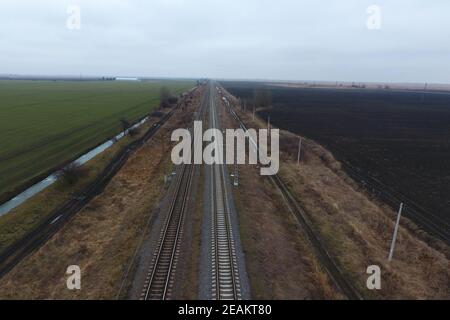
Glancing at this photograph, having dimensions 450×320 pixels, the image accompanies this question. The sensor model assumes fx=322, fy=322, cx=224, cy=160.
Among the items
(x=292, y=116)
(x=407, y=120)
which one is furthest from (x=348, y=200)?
(x=407, y=120)

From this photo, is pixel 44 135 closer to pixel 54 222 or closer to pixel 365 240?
pixel 54 222

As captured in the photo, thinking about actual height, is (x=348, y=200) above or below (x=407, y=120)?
Result: below

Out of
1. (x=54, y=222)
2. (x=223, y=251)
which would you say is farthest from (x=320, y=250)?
(x=54, y=222)

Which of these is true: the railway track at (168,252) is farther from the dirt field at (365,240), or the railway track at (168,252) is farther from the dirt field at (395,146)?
the dirt field at (395,146)

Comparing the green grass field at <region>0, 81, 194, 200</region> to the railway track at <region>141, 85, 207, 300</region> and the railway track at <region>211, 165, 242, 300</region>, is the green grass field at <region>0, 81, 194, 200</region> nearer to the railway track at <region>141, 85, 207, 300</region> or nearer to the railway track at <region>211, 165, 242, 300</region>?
the railway track at <region>141, 85, 207, 300</region>

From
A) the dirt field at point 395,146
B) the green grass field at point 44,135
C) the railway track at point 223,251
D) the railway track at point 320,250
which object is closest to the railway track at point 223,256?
the railway track at point 223,251
